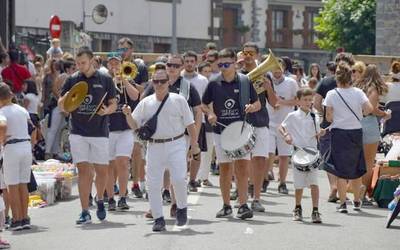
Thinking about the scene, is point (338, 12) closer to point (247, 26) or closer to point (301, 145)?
point (247, 26)

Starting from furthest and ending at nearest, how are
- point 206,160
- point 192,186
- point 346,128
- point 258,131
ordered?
point 206,160 < point 192,186 < point 346,128 < point 258,131

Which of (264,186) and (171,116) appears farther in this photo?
(264,186)

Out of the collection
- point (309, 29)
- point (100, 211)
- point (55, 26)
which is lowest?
point (100, 211)

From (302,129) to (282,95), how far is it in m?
3.09

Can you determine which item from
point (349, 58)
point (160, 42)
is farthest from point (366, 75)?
point (160, 42)

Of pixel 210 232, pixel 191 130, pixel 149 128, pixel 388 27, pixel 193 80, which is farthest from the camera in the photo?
pixel 388 27

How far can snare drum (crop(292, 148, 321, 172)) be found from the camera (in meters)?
14.9

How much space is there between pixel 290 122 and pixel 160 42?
128 feet

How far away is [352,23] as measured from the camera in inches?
2186

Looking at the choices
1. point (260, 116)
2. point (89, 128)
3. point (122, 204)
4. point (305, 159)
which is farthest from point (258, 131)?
point (89, 128)

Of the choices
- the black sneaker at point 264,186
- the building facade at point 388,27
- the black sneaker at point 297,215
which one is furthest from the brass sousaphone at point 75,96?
the building facade at point 388,27

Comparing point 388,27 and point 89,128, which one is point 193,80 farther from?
point 388,27

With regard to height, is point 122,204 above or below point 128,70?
below

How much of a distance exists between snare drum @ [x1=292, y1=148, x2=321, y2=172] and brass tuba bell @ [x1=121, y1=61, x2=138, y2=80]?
2394mm
